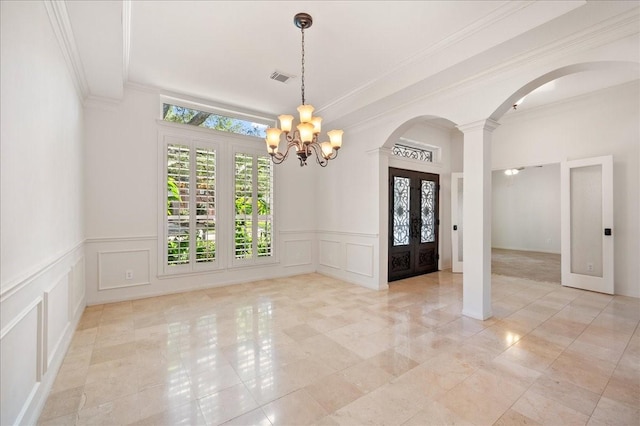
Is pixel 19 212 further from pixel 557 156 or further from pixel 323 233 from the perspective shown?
pixel 557 156

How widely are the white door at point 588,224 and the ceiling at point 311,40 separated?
4.80 ft

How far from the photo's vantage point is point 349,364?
2.43 metres

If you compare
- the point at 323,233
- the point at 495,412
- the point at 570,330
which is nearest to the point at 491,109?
the point at 570,330

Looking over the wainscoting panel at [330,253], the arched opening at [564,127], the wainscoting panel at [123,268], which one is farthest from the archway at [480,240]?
the wainscoting panel at [123,268]

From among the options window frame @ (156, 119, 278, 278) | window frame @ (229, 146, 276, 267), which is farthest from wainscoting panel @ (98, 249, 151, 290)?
window frame @ (229, 146, 276, 267)

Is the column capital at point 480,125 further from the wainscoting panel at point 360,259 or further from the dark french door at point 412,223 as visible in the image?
the wainscoting panel at point 360,259

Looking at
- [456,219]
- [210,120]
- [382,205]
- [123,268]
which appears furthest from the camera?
[456,219]

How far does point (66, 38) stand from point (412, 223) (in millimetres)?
5729

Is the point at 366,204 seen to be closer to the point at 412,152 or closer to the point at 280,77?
the point at 412,152

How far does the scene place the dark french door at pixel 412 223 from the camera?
217 inches

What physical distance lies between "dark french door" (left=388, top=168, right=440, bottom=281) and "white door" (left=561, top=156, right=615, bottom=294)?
226 cm

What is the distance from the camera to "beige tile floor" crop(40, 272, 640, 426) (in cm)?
185

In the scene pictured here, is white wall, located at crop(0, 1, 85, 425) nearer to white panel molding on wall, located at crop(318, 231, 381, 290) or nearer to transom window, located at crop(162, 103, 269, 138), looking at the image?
transom window, located at crop(162, 103, 269, 138)

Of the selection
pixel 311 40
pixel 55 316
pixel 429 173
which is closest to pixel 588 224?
pixel 429 173
